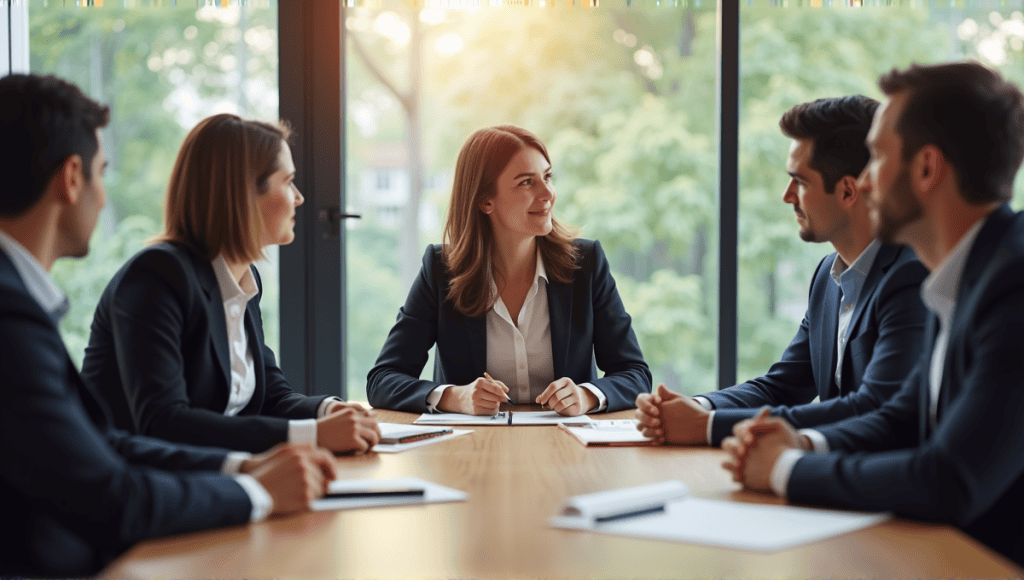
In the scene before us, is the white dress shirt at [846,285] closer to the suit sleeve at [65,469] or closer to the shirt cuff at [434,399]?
the shirt cuff at [434,399]

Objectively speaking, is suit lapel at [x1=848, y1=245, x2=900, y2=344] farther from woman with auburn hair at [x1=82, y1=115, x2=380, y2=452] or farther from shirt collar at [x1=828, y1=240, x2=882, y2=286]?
woman with auburn hair at [x1=82, y1=115, x2=380, y2=452]

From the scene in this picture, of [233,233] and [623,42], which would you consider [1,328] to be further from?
A: [623,42]

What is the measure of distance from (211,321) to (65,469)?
792mm

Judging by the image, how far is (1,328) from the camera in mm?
1101

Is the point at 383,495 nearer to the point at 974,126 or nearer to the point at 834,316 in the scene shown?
the point at 974,126

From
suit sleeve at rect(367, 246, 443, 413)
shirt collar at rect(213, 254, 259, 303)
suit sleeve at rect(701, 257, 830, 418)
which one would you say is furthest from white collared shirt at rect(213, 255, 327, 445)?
suit sleeve at rect(701, 257, 830, 418)

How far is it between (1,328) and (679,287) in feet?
16.0

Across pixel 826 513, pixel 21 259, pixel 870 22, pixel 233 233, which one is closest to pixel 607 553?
pixel 826 513

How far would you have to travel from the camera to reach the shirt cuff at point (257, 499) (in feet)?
3.84

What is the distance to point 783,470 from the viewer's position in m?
1.29

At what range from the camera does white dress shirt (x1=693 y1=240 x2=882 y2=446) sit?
198 centimetres

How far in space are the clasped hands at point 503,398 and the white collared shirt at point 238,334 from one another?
1.18ft

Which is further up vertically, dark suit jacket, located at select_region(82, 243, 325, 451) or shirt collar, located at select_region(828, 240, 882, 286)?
shirt collar, located at select_region(828, 240, 882, 286)

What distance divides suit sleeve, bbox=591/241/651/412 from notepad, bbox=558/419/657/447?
39 cm
